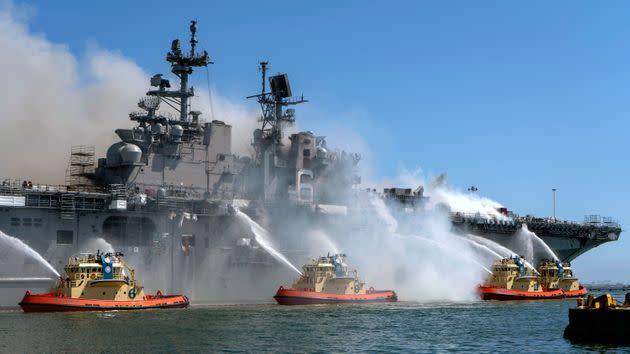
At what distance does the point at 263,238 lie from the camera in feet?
219

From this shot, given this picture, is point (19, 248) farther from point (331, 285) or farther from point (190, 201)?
point (331, 285)

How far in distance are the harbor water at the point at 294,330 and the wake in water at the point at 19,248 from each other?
348 cm

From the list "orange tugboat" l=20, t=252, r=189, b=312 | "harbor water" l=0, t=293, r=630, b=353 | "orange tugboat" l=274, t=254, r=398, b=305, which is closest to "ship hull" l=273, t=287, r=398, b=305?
"orange tugboat" l=274, t=254, r=398, b=305

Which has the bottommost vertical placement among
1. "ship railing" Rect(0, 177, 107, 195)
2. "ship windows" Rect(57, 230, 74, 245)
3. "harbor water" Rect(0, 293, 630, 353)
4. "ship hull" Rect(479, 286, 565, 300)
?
"harbor water" Rect(0, 293, 630, 353)

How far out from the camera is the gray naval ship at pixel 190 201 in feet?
187

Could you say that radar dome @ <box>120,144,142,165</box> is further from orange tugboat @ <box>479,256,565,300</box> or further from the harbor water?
orange tugboat @ <box>479,256,565,300</box>

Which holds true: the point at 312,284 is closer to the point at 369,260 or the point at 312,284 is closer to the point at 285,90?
the point at 369,260

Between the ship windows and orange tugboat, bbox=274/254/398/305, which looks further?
orange tugboat, bbox=274/254/398/305

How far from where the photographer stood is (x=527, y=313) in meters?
52.8

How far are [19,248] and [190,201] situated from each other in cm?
1364

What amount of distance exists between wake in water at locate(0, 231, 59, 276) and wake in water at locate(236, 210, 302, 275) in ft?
50.3

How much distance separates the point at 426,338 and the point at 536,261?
48.9m

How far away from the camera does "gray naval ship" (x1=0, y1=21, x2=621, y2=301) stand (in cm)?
5703

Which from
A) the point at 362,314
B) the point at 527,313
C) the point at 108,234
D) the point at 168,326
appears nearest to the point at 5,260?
the point at 108,234
